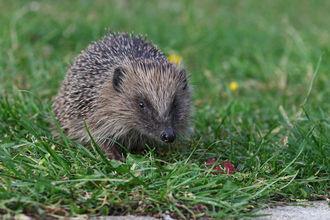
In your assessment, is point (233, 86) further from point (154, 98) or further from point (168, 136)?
point (168, 136)

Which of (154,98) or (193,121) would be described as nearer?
(154,98)

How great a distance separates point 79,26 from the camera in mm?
8359

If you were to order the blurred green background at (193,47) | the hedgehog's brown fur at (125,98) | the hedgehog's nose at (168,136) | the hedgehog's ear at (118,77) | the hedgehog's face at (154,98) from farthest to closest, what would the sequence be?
1. the blurred green background at (193,47)
2. the hedgehog's ear at (118,77)
3. the hedgehog's brown fur at (125,98)
4. the hedgehog's face at (154,98)
5. the hedgehog's nose at (168,136)

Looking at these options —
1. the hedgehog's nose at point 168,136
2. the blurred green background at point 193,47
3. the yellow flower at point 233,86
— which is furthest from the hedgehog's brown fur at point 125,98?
the yellow flower at point 233,86

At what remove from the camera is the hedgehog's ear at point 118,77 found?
14.5 feet

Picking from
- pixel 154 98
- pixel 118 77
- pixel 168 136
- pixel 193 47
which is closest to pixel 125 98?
pixel 118 77

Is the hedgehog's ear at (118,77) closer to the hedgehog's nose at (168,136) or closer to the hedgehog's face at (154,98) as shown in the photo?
the hedgehog's face at (154,98)

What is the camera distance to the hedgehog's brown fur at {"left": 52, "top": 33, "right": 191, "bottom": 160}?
163 inches

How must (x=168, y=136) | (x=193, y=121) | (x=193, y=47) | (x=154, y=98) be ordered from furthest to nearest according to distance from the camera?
(x=193, y=47)
(x=193, y=121)
(x=154, y=98)
(x=168, y=136)

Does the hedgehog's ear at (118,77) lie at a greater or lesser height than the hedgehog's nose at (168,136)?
greater

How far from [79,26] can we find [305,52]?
16.4 ft

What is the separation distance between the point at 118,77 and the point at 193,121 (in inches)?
46.0

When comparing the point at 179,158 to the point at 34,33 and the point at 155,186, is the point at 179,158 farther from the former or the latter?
the point at 34,33

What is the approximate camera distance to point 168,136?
3.77 metres
